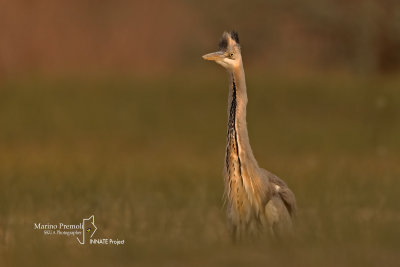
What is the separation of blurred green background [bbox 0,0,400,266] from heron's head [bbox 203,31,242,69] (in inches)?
60.4

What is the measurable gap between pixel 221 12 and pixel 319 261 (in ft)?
58.7

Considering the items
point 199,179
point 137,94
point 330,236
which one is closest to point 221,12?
point 137,94

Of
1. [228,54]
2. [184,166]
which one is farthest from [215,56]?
[184,166]

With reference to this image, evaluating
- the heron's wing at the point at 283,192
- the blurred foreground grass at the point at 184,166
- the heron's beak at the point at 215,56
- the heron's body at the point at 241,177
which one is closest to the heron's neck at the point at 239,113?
the heron's body at the point at 241,177

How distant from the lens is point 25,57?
2456 centimetres

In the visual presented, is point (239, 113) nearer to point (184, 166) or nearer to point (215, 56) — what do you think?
point (215, 56)

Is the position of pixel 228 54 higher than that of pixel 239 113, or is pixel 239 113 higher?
pixel 228 54

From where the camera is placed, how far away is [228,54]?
7.55 meters

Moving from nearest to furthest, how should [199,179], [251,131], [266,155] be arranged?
[199,179]
[266,155]
[251,131]

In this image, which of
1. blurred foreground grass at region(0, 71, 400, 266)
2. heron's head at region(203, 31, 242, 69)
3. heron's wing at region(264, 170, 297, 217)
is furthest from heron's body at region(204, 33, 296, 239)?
blurred foreground grass at region(0, 71, 400, 266)

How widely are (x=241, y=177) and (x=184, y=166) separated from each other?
8.13 m

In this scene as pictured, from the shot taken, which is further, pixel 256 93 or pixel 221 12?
pixel 221 12

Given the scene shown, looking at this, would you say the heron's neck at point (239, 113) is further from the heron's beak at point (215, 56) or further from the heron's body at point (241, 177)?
the heron's beak at point (215, 56)

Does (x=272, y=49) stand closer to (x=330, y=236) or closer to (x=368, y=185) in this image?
(x=368, y=185)
